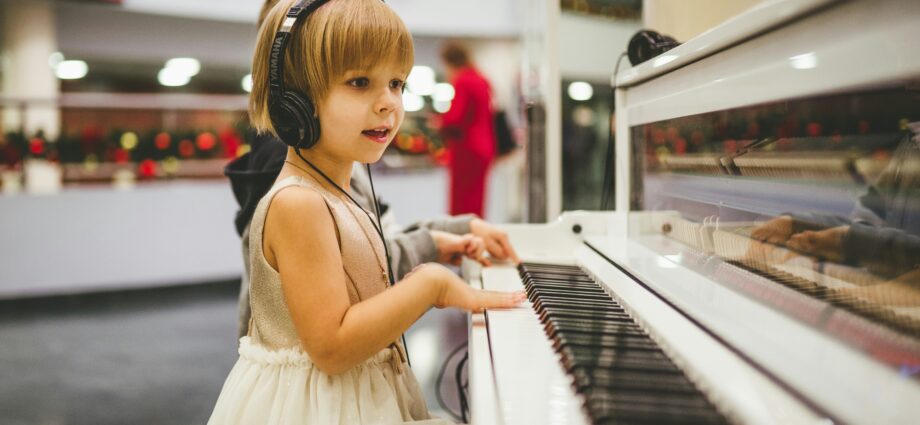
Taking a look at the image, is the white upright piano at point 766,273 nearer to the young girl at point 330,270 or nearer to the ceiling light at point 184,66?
the young girl at point 330,270

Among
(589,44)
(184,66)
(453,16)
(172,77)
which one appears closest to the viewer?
(589,44)

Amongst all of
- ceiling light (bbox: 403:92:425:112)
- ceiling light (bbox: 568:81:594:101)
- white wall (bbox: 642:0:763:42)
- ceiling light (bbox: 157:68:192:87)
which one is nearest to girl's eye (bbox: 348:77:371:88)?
white wall (bbox: 642:0:763:42)

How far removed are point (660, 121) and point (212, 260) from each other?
475cm

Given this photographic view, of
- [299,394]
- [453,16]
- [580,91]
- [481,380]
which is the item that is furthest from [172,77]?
[481,380]

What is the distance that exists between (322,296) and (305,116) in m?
0.30

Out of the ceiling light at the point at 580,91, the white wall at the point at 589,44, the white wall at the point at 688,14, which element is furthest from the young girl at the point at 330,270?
the ceiling light at the point at 580,91

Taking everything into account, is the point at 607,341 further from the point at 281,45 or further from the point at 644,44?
the point at 644,44

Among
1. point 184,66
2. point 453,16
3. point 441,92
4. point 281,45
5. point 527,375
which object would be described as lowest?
point 527,375

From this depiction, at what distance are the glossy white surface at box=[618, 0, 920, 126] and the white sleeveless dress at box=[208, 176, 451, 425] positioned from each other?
2.10 feet

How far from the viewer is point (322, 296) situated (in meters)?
1.04

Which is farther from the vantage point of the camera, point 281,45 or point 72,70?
point 72,70

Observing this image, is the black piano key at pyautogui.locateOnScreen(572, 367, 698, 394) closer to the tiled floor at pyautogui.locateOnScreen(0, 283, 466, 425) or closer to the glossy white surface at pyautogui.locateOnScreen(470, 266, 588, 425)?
the glossy white surface at pyautogui.locateOnScreen(470, 266, 588, 425)

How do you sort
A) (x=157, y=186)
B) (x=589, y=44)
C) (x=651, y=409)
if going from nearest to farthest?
1. (x=651, y=409)
2. (x=589, y=44)
3. (x=157, y=186)

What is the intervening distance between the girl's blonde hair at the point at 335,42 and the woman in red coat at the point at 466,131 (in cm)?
378
